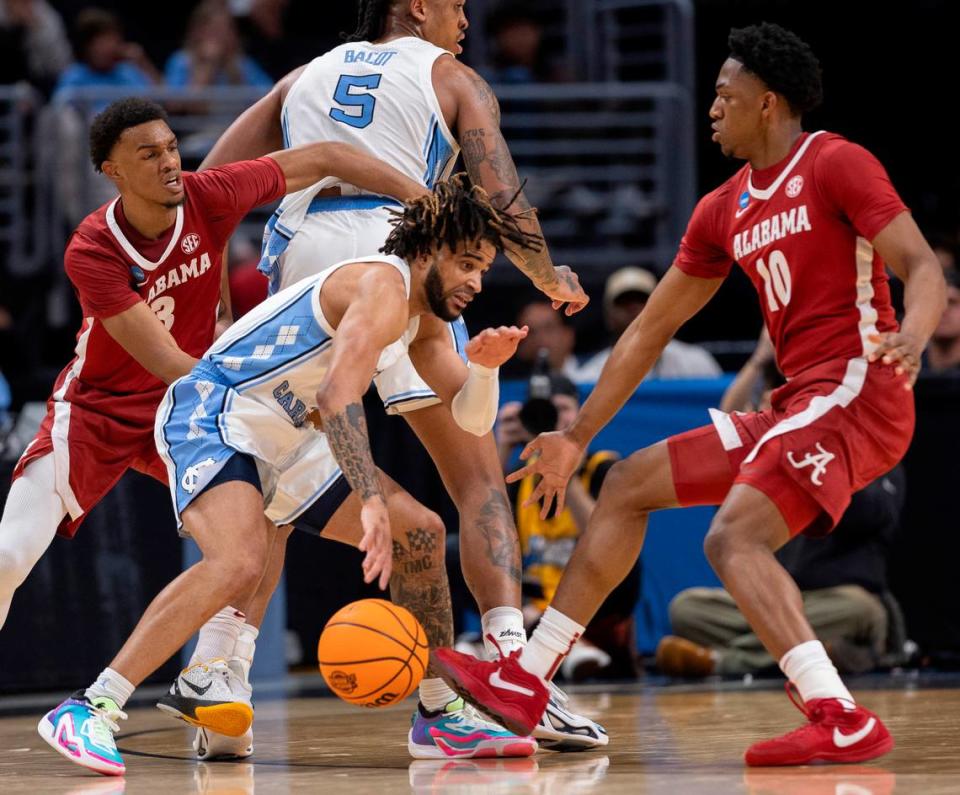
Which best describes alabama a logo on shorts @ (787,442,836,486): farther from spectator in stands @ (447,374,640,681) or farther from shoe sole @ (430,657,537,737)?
spectator in stands @ (447,374,640,681)

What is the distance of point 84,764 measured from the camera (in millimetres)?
4688

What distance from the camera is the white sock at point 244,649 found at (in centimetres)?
546

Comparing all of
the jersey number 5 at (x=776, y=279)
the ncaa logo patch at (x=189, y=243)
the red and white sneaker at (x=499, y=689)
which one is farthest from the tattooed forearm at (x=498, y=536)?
the ncaa logo patch at (x=189, y=243)

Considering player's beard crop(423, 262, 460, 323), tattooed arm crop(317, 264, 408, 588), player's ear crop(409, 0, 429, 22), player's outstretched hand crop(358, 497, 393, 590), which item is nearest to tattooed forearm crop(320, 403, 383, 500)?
Result: tattooed arm crop(317, 264, 408, 588)

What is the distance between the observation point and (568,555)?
27.4 feet

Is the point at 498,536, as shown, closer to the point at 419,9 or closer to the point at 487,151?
the point at 487,151

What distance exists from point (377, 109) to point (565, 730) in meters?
2.17

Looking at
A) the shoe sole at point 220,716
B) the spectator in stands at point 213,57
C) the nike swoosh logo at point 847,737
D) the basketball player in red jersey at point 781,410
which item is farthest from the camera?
the spectator in stands at point 213,57

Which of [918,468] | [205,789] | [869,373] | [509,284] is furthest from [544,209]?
[205,789]


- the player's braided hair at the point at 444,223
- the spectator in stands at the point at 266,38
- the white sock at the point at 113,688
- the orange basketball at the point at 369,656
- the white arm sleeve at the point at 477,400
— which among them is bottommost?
the white sock at the point at 113,688

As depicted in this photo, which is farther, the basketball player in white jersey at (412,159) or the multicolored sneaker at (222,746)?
the basketball player in white jersey at (412,159)

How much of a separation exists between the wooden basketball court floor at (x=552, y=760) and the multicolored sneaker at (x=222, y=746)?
5 centimetres

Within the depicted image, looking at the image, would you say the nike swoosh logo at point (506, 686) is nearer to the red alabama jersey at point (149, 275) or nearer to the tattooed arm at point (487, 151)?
the tattooed arm at point (487, 151)

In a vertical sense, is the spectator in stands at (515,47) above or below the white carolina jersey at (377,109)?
above
